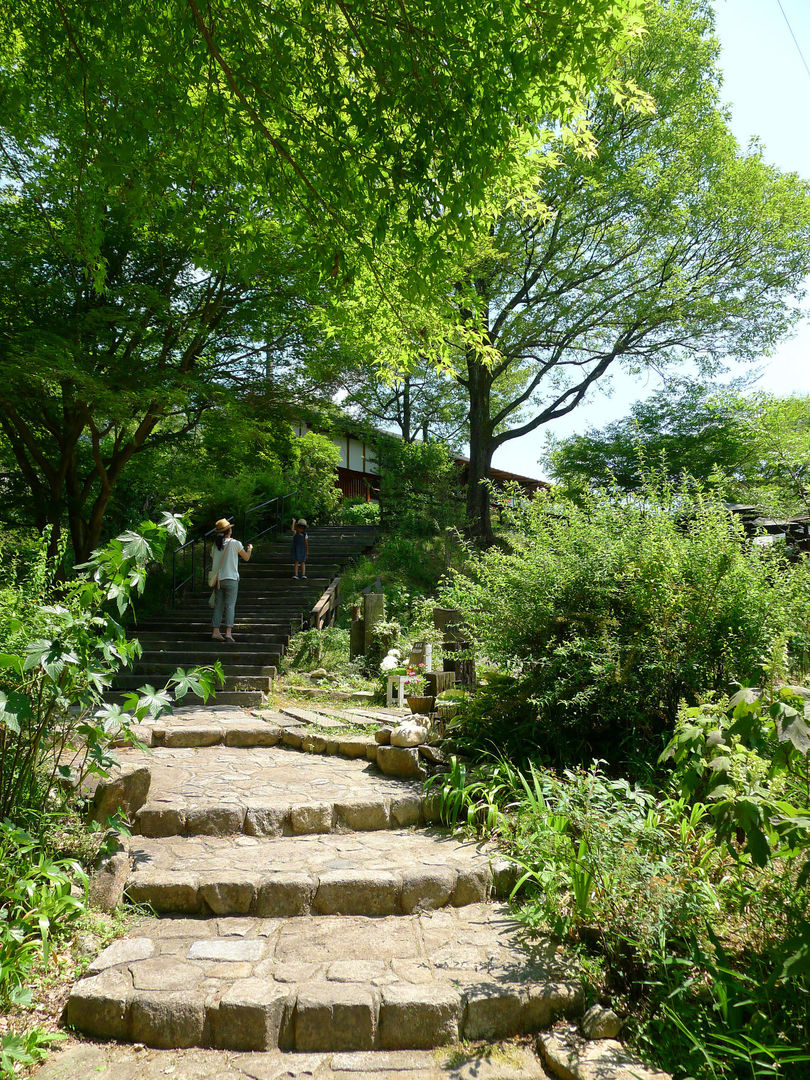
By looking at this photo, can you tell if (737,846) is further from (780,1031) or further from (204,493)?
(204,493)

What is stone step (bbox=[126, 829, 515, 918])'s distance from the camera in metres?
3.85

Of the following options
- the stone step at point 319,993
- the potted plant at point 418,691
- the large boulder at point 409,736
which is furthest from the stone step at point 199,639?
the stone step at point 319,993

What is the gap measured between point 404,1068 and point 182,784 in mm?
3153

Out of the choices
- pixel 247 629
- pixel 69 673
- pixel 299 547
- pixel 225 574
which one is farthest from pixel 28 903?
pixel 299 547

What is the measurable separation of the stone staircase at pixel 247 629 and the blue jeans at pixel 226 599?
415 millimetres

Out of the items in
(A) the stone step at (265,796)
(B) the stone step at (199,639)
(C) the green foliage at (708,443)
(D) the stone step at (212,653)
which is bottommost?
(A) the stone step at (265,796)

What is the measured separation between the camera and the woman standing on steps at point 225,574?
32.9ft

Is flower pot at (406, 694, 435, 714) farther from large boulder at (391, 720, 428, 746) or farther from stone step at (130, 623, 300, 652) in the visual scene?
stone step at (130, 623, 300, 652)

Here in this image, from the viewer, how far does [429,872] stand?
155 inches

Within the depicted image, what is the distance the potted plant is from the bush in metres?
0.89

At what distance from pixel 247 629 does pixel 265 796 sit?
21.6 feet

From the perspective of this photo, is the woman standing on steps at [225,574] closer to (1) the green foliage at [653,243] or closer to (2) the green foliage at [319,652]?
(2) the green foliage at [319,652]

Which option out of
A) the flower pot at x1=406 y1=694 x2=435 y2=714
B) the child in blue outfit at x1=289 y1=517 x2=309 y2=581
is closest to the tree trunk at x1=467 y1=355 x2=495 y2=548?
the child in blue outfit at x1=289 y1=517 x2=309 y2=581

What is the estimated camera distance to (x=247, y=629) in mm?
11508
